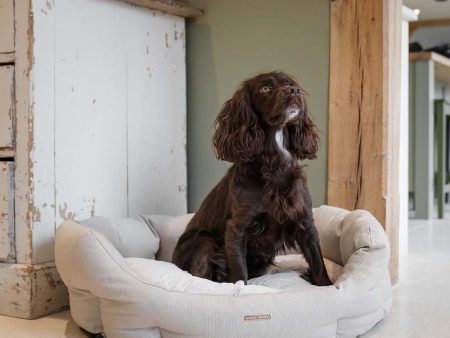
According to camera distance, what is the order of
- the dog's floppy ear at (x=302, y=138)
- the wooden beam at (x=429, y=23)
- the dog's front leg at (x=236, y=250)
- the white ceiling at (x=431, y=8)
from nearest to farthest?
1. the dog's front leg at (x=236, y=250)
2. the dog's floppy ear at (x=302, y=138)
3. the white ceiling at (x=431, y=8)
4. the wooden beam at (x=429, y=23)

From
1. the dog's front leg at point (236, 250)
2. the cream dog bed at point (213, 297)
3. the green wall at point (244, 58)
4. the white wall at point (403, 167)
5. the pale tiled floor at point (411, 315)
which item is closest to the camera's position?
the cream dog bed at point (213, 297)

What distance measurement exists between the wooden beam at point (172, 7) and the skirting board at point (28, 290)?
3.90 feet

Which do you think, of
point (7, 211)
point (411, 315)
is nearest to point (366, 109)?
point (411, 315)

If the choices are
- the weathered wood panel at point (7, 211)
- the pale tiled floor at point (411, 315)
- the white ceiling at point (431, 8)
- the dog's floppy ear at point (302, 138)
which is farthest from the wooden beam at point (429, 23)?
the weathered wood panel at point (7, 211)

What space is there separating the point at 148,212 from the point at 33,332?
0.92 m

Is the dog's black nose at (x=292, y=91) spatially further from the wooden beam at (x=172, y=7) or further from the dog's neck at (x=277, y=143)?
the wooden beam at (x=172, y=7)

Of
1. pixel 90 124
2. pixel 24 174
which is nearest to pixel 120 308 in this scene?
pixel 24 174

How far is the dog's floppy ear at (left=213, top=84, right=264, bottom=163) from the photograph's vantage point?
1.99 metres

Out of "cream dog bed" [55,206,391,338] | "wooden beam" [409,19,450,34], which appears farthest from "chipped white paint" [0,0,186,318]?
"wooden beam" [409,19,450,34]

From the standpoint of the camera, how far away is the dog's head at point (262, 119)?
1.93 metres

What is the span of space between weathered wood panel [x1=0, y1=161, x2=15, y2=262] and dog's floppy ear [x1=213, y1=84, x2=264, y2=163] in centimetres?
75

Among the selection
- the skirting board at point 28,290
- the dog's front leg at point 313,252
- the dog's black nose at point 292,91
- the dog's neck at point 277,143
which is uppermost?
the dog's black nose at point 292,91

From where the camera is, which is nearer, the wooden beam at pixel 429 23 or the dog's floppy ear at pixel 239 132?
the dog's floppy ear at pixel 239 132

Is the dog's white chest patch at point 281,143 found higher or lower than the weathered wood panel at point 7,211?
higher
